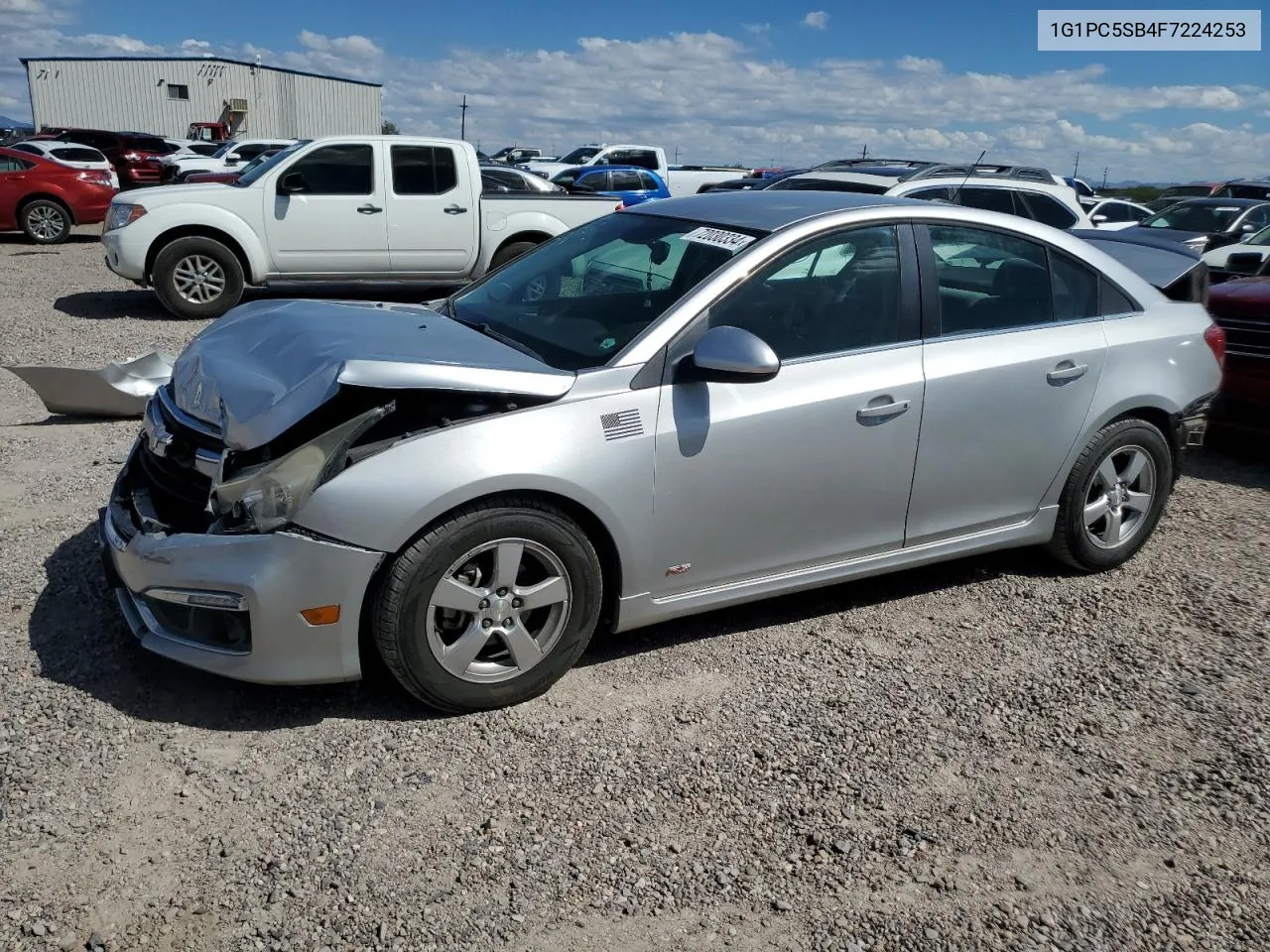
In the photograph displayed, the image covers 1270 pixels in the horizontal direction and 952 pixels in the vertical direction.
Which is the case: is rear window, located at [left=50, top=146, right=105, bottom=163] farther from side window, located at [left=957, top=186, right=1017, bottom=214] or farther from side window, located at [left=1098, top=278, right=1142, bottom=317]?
side window, located at [left=1098, top=278, right=1142, bottom=317]

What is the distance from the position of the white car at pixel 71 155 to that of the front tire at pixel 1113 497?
61.3ft

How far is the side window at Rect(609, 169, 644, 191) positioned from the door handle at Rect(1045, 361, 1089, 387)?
698 inches

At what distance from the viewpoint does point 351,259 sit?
11.1 metres

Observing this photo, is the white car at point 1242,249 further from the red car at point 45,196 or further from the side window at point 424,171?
the red car at point 45,196

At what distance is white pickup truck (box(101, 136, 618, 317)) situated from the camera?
34.5ft

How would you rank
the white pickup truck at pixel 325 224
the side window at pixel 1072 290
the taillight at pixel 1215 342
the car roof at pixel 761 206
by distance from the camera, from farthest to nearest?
1. the white pickup truck at pixel 325 224
2. the taillight at pixel 1215 342
3. the side window at pixel 1072 290
4. the car roof at pixel 761 206

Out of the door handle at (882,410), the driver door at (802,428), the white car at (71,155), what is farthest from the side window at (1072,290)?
the white car at (71,155)

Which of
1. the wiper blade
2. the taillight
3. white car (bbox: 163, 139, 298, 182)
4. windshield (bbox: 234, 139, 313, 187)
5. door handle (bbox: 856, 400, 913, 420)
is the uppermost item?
white car (bbox: 163, 139, 298, 182)

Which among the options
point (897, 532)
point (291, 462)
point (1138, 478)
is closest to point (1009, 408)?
point (897, 532)

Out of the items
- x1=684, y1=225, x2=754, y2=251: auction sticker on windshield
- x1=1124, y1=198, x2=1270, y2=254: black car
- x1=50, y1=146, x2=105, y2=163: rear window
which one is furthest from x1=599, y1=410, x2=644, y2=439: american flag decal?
x1=50, y1=146, x2=105, y2=163: rear window

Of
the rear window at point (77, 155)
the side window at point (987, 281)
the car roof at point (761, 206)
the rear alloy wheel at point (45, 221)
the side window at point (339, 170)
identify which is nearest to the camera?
the car roof at point (761, 206)

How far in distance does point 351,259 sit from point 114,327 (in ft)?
7.71

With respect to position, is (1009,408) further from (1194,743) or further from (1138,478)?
(1194,743)

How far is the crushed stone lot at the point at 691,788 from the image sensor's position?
2660mm
